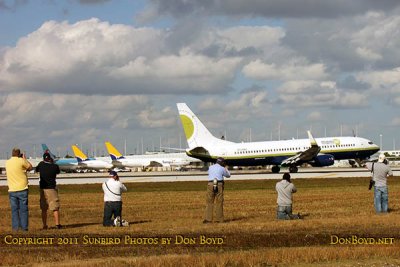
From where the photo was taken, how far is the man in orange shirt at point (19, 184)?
20.6 metres

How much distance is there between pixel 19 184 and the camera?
67.9 ft

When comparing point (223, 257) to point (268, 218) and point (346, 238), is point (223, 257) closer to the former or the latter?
point (346, 238)

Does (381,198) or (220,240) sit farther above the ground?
(381,198)

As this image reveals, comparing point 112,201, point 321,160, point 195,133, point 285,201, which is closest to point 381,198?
point 285,201

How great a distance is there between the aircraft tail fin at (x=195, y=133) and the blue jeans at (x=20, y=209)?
66.1 meters

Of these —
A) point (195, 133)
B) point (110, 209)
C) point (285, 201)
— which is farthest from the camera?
point (195, 133)

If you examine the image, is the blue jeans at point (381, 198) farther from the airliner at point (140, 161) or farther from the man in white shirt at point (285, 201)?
the airliner at point (140, 161)

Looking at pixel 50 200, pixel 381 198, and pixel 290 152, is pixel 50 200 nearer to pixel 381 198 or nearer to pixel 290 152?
pixel 381 198

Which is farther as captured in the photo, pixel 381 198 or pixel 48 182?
pixel 381 198

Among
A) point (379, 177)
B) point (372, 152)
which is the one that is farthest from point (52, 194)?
point (372, 152)

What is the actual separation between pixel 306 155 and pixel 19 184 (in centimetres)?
6150

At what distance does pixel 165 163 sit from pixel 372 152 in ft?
269

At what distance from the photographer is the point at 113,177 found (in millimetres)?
22453

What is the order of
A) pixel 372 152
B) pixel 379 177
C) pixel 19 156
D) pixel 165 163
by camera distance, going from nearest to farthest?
pixel 19 156, pixel 379 177, pixel 372 152, pixel 165 163
